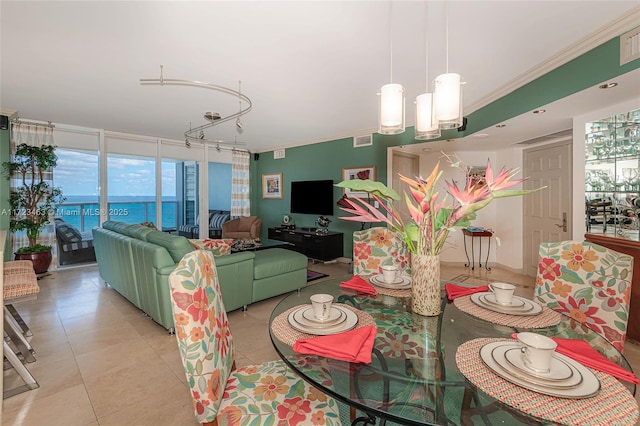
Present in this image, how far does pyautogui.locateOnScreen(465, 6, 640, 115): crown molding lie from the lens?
1.88m

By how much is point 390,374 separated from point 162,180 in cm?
640

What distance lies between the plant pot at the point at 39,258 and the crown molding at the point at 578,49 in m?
6.71

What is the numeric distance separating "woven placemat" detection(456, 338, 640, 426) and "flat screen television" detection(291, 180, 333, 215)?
488cm

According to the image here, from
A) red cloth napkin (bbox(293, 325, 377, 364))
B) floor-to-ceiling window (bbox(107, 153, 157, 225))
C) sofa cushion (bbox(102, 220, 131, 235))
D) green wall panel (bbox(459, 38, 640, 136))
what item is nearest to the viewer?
red cloth napkin (bbox(293, 325, 377, 364))

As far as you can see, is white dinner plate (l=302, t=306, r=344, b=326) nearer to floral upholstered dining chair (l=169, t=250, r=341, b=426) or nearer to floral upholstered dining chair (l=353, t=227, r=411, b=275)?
floral upholstered dining chair (l=169, t=250, r=341, b=426)

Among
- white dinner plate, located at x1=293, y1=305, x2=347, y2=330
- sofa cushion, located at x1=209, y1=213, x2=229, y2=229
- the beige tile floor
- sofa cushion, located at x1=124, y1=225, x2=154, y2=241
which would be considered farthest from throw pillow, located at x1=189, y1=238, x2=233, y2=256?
sofa cushion, located at x1=209, y1=213, x2=229, y2=229

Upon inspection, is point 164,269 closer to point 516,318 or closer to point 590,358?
point 516,318

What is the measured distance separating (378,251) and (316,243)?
295 cm

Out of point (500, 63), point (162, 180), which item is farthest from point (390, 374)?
point (162, 180)

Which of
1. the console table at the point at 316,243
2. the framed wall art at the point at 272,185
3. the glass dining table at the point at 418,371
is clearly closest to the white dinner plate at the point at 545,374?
the glass dining table at the point at 418,371

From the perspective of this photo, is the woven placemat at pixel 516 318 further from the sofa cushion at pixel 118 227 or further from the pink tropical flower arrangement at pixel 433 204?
the sofa cushion at pixel 118 227

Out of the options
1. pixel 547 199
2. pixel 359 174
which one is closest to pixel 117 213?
pixel 359 174

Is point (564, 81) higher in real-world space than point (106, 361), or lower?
higher

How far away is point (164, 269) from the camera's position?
8.14ft
